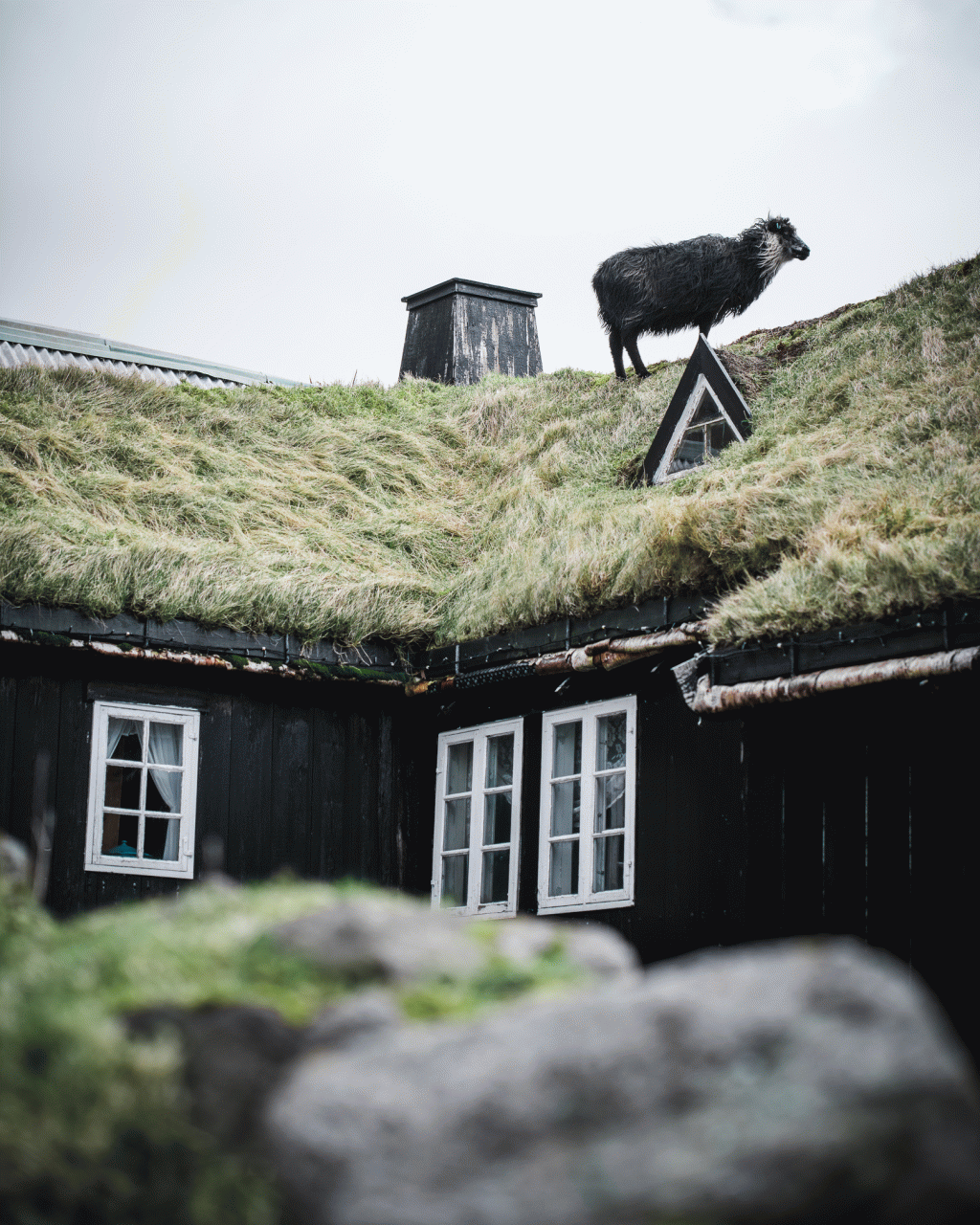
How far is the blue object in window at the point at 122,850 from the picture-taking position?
1073 centimetres

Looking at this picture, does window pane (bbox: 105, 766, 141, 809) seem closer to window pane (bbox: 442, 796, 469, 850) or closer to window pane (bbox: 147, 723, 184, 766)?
window pane (bbox: 147, 723, 184, 766)

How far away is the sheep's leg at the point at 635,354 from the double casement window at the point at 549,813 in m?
Answer: 5.72

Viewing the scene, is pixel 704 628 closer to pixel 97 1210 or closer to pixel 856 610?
pixel 856 610

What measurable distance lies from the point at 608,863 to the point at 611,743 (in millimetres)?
916

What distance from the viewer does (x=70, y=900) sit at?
1037 centimetres

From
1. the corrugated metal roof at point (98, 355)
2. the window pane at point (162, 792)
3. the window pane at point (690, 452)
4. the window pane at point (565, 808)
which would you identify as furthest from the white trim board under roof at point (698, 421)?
the corrugated metal roof at point (98, 355)

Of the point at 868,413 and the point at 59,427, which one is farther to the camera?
the point at 59,427

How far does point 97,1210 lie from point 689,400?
1055cm

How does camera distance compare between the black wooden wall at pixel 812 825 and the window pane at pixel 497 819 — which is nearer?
the black wooden wall at pixel 812 825

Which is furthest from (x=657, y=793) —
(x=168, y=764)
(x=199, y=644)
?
(x=168, y=764)

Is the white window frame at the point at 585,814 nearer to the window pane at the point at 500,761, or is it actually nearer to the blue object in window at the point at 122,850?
the window pane at the point at 500,761

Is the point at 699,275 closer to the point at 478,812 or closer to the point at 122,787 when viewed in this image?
the point at 478,812

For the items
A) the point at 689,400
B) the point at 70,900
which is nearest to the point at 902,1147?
the point at 70,900

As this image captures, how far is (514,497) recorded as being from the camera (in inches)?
552
